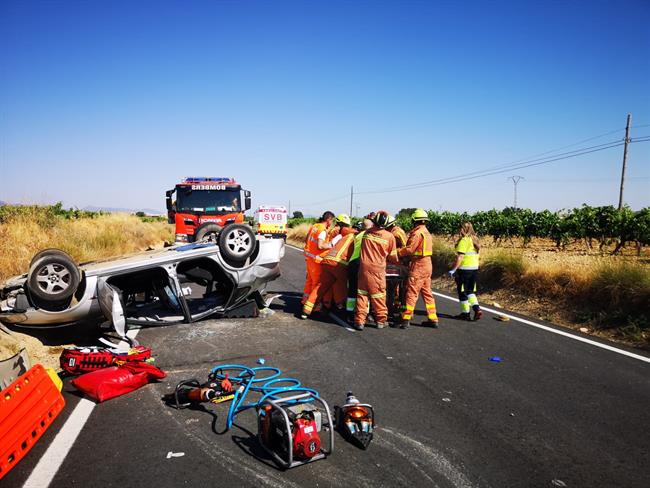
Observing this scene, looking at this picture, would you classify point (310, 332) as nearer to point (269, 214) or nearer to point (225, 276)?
point (225, 276)

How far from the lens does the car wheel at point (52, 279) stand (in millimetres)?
5254

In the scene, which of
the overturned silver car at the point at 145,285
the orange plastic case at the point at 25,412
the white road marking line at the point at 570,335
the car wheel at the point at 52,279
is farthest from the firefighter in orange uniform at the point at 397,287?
the orange plastic case at the point at 25,412

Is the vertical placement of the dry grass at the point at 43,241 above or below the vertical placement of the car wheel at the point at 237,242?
below

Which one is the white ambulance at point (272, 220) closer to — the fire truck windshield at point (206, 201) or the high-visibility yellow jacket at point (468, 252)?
the fire truck windshield at point (206, 201)

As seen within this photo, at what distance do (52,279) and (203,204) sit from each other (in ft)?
33.1

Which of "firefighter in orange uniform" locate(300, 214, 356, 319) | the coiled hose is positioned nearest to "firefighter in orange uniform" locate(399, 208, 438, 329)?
"firefighter in orange uniform" locate(300, 214, 356, 319)

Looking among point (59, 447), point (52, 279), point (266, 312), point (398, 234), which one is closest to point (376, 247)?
point (398, 234)

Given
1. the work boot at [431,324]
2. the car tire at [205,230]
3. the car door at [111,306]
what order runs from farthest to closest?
the car tire at [205,230] < the work boot at [431,324] < the car door at [111,306]

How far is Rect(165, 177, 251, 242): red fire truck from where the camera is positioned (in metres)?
14.9

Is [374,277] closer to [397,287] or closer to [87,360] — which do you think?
[397,287]

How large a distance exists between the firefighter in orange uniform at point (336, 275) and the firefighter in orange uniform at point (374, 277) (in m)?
0.56

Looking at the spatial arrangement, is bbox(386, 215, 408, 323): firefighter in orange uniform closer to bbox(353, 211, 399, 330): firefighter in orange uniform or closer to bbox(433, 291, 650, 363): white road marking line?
bbox(353, 211, 399, 330): firefighter in orange uniform

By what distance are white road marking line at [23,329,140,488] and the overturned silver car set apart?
1735 millimetres

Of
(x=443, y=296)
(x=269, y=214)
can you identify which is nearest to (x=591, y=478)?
(x=443, y=296)
